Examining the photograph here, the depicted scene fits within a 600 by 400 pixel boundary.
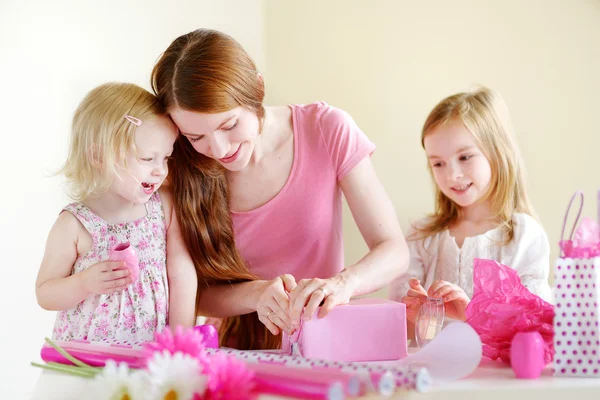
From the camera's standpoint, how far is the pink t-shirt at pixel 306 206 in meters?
1.72

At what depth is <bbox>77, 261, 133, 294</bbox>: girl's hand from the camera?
1439mm

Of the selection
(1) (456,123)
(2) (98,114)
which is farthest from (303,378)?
(1) (456,123)

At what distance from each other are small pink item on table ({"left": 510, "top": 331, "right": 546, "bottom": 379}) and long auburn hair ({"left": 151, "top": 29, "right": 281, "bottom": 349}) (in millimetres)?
738

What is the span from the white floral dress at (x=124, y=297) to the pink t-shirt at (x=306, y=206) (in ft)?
0.76

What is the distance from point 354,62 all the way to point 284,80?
0.25 metres

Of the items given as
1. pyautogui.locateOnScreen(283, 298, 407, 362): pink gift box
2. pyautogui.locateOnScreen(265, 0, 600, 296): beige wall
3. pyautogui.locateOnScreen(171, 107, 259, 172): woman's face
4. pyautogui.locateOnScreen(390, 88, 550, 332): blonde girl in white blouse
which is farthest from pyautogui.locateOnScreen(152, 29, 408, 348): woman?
pyautogui.locateOnScreen(265, 0, 600, 296): beige wall

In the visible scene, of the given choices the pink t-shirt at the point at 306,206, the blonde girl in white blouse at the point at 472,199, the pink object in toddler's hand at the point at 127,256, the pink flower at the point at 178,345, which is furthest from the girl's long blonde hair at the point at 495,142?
the pink flower at the point at 178,345

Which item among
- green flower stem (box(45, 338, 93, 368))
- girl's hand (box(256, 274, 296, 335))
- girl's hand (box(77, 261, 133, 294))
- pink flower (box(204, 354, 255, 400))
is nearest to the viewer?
pink flower (box(204, 354, 255, 400))

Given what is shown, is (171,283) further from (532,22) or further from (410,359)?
(532,22)

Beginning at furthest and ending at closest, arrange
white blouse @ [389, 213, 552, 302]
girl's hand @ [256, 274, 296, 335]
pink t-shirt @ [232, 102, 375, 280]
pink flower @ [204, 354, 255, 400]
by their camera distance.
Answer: white blouse @ [389, 213, 552, 302] < pink t-shirt @ [232, 102, 375, 280] < girl's hand @ [256, 274, 296, 335] < pink flower @ [204, 354, 255, 400]

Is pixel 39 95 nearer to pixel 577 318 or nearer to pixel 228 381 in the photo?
pixel 228 381

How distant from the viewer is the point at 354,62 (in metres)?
2.32

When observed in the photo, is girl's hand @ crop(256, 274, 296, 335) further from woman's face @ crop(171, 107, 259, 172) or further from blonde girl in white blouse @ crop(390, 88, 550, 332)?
blonde girl in white blouse @ crop(390, 88, 550, 332)

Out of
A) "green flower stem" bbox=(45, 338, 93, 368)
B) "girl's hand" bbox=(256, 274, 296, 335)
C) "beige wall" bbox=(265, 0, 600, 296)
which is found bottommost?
"green flower stem" bbox=(45, 338, 93, 368)
